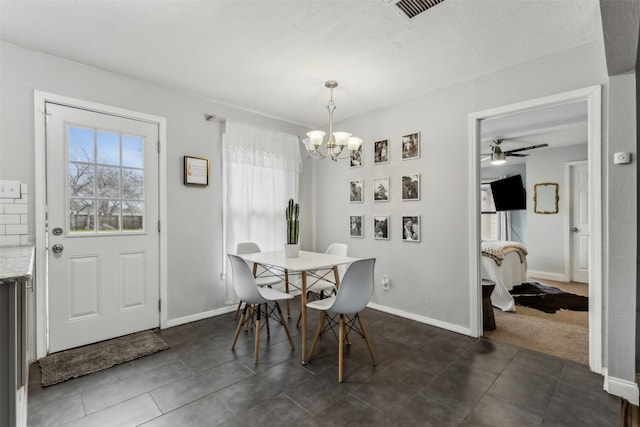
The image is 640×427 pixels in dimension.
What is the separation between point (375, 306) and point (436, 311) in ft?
2.59

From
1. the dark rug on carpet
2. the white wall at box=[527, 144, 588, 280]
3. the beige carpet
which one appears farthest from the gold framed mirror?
the beige carpet

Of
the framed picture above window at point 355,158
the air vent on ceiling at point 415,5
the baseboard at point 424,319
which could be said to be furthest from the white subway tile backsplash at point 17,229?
the baseboard at point 424,319

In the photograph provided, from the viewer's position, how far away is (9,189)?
230cm

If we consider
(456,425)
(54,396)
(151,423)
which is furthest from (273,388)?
(54,396)

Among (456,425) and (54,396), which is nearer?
(456,425)

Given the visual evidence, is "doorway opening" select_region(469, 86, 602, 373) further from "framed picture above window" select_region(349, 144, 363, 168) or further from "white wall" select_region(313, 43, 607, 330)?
"framed picture above window" select_region(349, 144, 363, 168)

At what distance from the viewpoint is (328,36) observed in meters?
2.21

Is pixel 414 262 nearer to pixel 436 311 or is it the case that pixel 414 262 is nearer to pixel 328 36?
pixel 436 311

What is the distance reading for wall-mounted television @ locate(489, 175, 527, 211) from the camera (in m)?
6.14

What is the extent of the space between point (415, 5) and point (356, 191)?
2316 millimetres

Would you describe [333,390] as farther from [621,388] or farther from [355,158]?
[355,158]

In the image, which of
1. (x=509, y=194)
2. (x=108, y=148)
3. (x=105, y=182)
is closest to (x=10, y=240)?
(x=105, y=182)

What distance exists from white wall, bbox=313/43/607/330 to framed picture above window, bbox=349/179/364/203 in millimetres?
84

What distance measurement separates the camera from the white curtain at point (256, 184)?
141 inches
